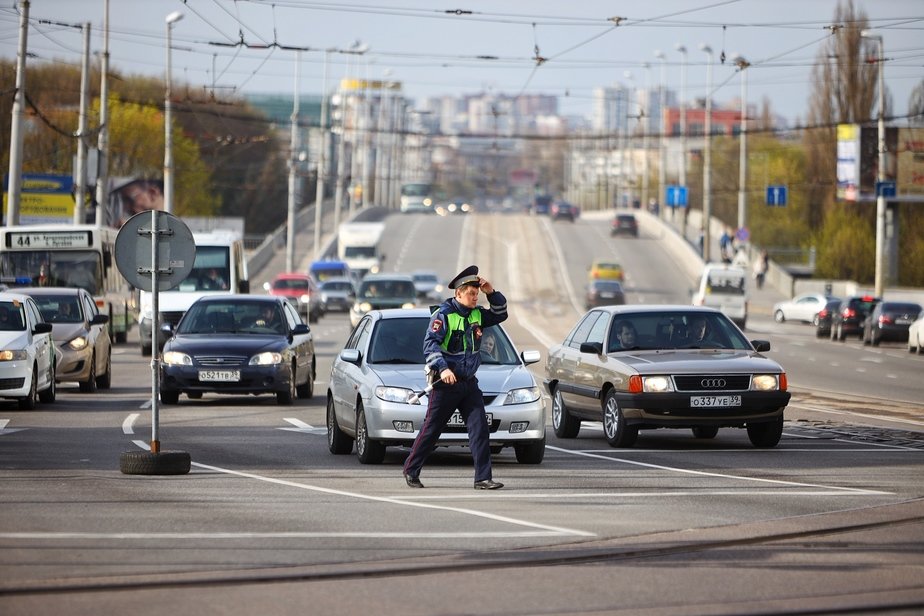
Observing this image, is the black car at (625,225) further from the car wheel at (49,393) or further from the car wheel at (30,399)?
the car wheel at (30,399)

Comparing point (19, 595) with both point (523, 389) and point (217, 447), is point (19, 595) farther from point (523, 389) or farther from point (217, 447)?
point (217, 447)

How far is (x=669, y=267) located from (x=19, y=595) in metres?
92.8

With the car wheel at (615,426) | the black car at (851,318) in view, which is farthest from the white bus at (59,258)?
the black car at (851,318)

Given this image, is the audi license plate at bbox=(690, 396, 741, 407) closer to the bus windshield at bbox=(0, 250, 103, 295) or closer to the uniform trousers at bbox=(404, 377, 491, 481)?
the uniform trousers at bbox=(404, 377, 491, 481)

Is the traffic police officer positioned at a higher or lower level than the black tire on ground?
higher

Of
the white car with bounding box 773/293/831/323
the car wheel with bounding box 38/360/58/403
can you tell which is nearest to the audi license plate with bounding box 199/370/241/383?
the car wheel with bounding box 38/360/58/403

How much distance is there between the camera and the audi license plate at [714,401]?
55.0 feet

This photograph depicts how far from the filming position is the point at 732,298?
66.2 meters

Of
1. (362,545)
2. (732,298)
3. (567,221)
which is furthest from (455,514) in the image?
(567,221)

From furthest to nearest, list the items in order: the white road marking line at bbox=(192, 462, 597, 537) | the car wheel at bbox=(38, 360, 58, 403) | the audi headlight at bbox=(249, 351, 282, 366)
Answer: the car wheel at bbox=(38, 360, 58, 403) → the audi headlight at bbox=(249, 351, 282, 366) → the white road marking line at bbox=(192, 462, 597, 537)

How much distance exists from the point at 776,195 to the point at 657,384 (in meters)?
74.2

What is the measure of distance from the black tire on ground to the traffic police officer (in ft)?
7.03

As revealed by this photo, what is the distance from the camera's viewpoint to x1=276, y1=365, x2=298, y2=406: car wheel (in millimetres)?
23734

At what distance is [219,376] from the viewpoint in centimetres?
2317
